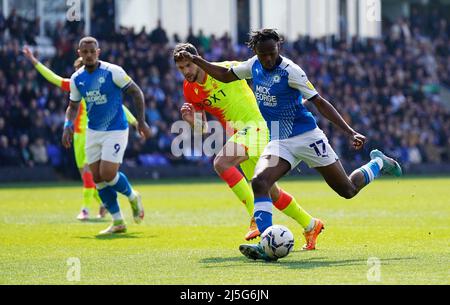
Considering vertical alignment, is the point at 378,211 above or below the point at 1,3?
below

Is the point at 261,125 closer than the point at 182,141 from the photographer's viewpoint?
Yes

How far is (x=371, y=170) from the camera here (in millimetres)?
11656

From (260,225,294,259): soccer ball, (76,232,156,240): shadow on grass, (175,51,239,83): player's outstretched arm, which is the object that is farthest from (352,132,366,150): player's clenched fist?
(76,232,156,240): shadow on grass

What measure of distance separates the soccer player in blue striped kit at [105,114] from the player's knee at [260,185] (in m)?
3.65

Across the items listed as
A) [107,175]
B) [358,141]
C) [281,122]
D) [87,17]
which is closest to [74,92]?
[107,175]

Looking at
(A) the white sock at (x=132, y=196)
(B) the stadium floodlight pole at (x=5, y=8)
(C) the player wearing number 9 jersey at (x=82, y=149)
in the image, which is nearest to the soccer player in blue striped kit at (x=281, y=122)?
(A) the white sock at (x=132, y=196)

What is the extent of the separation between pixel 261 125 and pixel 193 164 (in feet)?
61.7

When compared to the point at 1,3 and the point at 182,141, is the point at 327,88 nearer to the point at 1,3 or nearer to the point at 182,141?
the point at 182,141

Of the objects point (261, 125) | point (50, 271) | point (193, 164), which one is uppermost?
point (261, 125)

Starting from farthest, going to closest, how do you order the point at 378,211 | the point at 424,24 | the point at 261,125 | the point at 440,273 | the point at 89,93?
1. the point at 424,24
2. the point at 378,211
3. the point at 89,93
4. the point at 261,125
5. the point at 440,273

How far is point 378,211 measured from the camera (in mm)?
17469

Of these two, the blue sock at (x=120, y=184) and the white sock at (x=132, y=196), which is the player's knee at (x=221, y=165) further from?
the white sock at (x=132, y=196)

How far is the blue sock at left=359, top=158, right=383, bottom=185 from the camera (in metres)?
11.5

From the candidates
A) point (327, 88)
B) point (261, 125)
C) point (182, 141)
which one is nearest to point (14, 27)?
point (182, 141)
